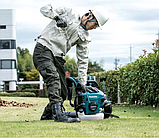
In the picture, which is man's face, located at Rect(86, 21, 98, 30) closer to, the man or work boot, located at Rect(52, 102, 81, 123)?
the man

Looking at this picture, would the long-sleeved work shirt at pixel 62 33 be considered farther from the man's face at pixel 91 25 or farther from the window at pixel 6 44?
the window at pixel 6 44

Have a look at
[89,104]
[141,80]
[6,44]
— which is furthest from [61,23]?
[6,44]

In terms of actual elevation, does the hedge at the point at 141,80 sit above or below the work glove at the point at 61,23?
below

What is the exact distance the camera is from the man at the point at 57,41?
18.8 feet

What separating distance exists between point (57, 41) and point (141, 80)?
7063 millimetres

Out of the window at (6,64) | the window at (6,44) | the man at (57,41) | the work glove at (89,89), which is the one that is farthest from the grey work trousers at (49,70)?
the window at (6,64)

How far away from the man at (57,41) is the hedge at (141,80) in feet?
19.2

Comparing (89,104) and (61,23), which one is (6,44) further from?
(61,23)

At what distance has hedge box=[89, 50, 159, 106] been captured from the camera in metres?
11.5

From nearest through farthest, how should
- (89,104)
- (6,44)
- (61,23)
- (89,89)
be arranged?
(61,23)
(89,104)
(89,89)
(6,44)

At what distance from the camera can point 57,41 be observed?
5.87 m

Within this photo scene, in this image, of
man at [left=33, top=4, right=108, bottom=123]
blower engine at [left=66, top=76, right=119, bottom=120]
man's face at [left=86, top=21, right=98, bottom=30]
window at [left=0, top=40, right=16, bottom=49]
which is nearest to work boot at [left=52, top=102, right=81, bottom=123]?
man at [left=33, top=4, right=108, bottom=123]

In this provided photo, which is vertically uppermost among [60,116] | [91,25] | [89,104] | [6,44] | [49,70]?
[6,44]

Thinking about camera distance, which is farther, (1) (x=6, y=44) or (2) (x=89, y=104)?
(1) (x=6, y=44)
